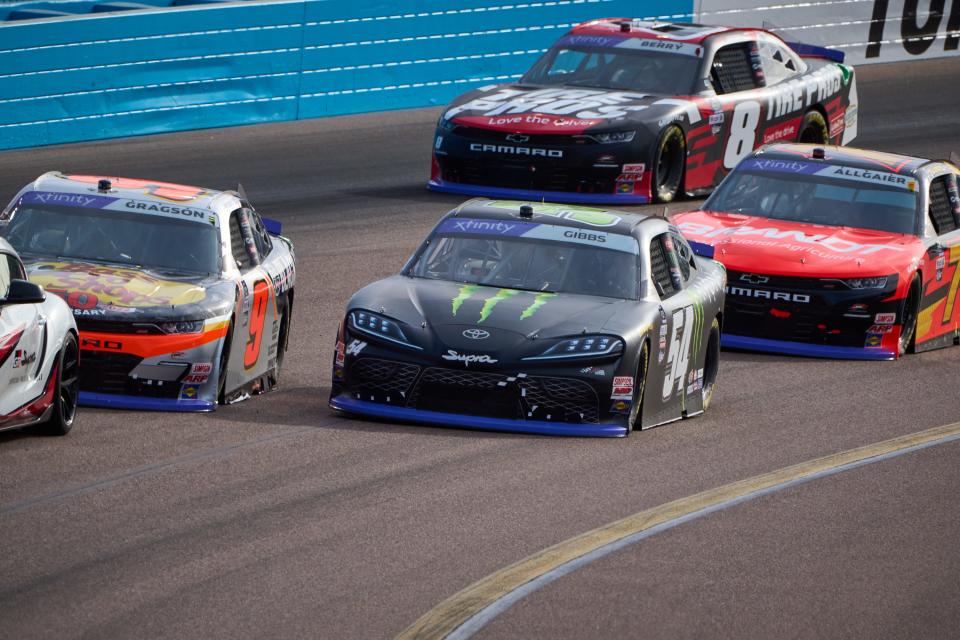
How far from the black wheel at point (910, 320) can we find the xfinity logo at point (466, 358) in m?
4.94

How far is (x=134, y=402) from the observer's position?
11.5 meters

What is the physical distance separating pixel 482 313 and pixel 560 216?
1.50 metres

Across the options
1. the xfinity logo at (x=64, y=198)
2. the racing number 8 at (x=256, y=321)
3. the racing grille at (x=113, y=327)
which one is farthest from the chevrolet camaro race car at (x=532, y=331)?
the xfinity logo at (x=64, y=198)

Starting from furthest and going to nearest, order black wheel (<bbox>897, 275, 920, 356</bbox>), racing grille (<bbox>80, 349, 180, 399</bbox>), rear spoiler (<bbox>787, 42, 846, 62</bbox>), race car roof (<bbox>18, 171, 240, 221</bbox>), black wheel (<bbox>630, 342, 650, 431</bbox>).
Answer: rear spoiler (<bbox>787, 42, 846, 62</bbox>), black wheel (<bbox>897, 275, 920, 356</bbox>), race car roof (<bbox>18, 171, 240, 221</bbox>), racing grille (<bbox>80, 349, 180, 399</bbox>), black wheel (<bbox>630, 342, 650, 431</bbox>)

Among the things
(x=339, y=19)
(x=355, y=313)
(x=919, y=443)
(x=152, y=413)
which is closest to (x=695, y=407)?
(x=919, y=443)

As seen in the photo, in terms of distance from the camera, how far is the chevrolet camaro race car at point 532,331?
1097 centimetres

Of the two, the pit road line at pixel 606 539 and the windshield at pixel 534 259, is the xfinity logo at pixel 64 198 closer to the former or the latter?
the windshield at pixel 534 259

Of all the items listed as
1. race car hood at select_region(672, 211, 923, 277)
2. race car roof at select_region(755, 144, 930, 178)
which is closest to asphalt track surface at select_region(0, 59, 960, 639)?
race car hood at select_region(672, 211, 923, 277)

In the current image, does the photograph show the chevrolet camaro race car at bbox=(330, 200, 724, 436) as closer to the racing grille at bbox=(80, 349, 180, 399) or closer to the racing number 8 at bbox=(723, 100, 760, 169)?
the racing grille at bbox=(80, 349, 180, 399)

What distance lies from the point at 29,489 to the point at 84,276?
9.71 ft

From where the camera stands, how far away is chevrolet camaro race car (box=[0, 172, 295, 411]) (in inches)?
450

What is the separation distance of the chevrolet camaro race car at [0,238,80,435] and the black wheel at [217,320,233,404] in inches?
48.2

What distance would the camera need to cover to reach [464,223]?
12.4 meters

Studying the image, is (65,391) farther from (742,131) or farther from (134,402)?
(742,131)
